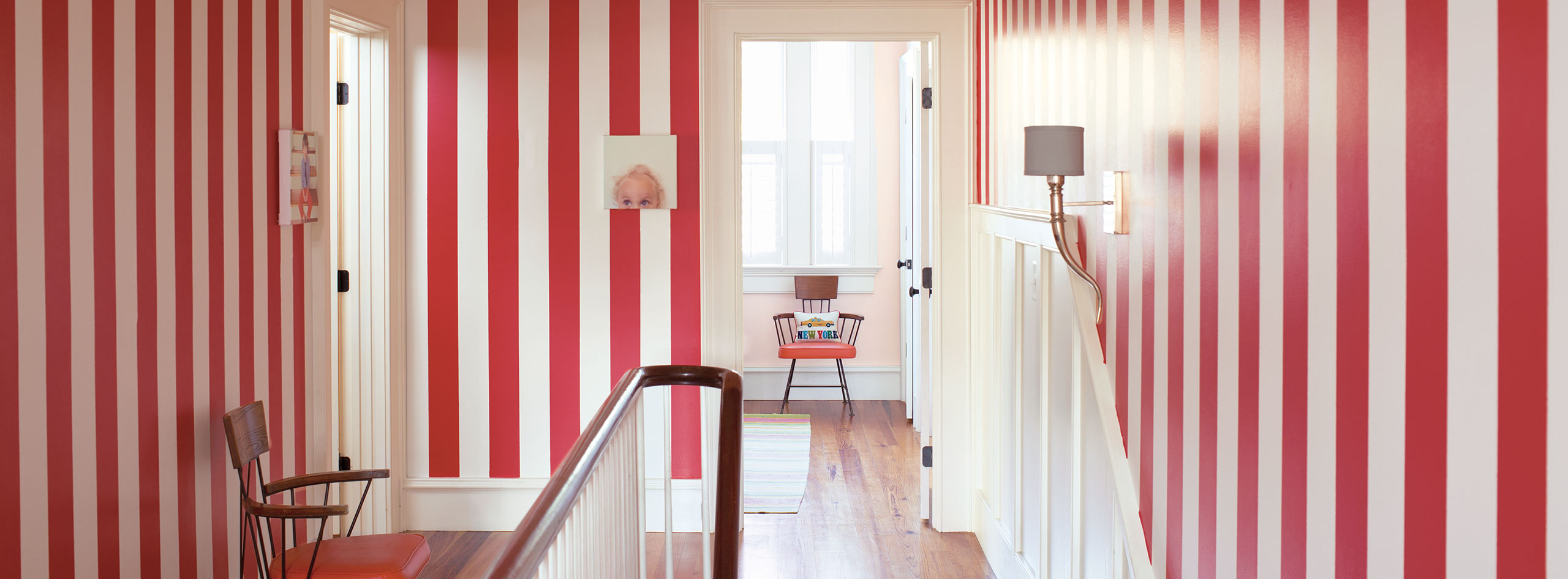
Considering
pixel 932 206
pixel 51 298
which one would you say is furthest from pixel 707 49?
pixel 51 298

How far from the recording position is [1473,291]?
1.12m

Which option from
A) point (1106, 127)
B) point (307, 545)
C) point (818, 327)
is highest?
point (1106, 127)

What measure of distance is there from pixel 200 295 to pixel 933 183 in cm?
267

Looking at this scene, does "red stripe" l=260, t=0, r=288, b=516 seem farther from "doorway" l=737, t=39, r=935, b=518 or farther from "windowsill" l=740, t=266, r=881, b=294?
"windowsill" l=740, t=266, r=881, b=294

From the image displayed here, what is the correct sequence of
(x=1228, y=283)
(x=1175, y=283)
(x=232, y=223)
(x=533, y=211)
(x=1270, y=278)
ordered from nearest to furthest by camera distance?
1. (x=1270, y=278)
2. (x=1228, y=283)
3. (x=1175, y=283)
4. (x=232, y=223)
5. (x=533, y=211)

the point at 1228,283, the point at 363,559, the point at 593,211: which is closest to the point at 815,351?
the point at 593,211

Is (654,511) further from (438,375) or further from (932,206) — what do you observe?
(932,206)

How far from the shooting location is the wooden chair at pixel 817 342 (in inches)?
250

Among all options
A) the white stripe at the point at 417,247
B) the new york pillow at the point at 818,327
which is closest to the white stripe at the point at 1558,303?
the white stripe at the point at 417,247

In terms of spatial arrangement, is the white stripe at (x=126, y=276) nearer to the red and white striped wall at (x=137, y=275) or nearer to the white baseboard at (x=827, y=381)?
the red and white striped wall at (x=137, y=275)

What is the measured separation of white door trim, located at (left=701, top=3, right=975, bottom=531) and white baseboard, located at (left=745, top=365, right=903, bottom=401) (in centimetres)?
275

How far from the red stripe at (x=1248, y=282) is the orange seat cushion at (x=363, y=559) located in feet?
6.96

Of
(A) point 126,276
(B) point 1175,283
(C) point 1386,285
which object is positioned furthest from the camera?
(A) point 126,276

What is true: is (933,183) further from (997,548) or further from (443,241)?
(443,241)
